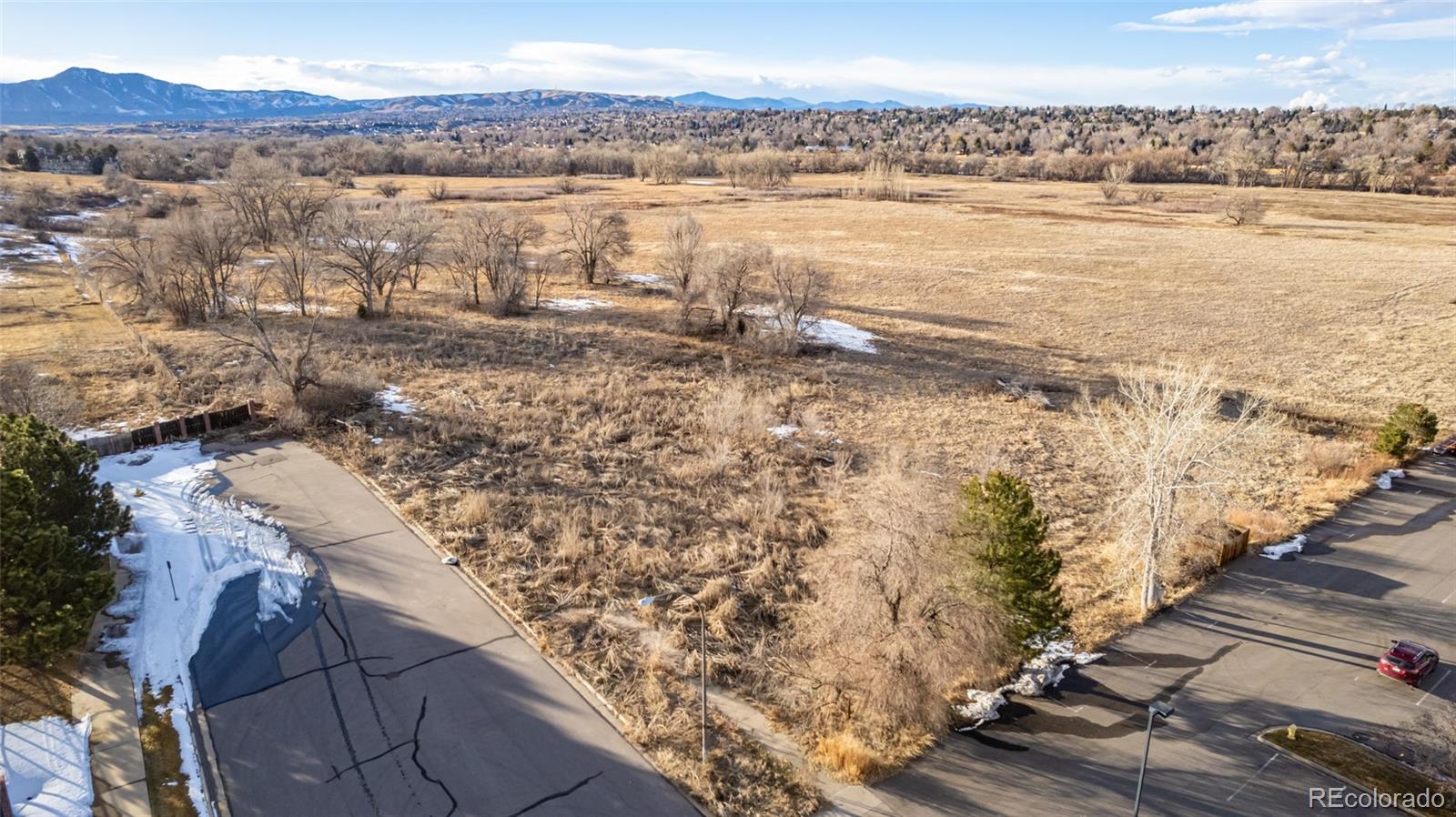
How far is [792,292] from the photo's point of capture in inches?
1660

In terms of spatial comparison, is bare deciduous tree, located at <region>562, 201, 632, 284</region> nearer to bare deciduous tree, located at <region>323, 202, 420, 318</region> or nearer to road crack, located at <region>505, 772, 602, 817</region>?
bare deciduous tree, located at <region>323, 202, 420, 318</region>

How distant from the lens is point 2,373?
29.3 m

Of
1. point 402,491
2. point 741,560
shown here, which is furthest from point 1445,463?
point 402,491

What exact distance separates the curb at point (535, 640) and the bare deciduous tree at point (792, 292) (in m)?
23.9

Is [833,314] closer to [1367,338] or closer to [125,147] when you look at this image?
[1367,338]

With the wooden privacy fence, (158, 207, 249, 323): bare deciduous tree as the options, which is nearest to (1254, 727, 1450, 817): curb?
the wooden privacy fence

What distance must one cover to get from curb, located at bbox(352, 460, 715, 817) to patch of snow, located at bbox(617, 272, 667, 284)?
1545 inches

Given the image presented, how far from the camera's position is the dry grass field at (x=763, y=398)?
781 inches

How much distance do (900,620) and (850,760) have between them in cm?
271

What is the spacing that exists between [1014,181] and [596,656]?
450 ft

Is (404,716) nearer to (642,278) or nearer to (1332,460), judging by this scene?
(1332,460)

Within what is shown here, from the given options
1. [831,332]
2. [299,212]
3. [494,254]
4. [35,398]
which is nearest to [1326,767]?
[831,332]

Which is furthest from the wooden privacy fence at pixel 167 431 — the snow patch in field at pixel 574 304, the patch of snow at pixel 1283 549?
the patch of snow at pixel 1283 549

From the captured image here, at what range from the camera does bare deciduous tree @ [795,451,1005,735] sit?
13961mm
